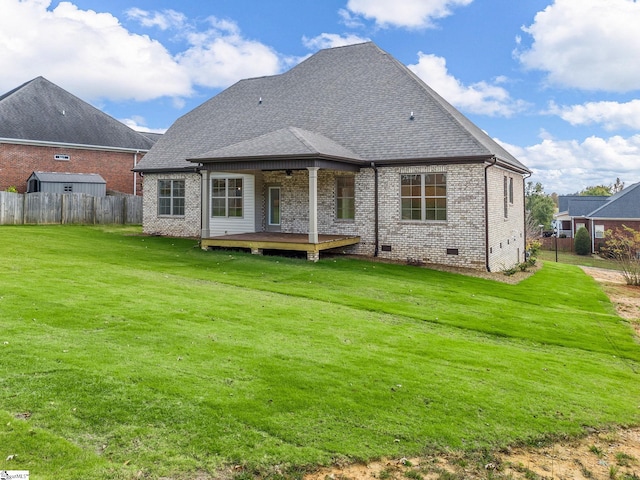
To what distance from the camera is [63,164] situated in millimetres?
32375

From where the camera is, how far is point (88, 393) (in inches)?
191

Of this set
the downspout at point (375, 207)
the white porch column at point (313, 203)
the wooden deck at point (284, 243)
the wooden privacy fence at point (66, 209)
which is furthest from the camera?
the wooden privacy fence at point (66, 209)

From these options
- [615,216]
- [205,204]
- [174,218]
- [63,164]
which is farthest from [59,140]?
[615,216]

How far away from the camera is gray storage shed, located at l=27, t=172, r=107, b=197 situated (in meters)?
30.2

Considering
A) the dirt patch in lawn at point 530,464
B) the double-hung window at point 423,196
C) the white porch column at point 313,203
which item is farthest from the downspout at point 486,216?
the dirt patch in lawn at point 530,464

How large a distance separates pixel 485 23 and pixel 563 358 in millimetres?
19146

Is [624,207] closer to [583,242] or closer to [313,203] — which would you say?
[583,242]

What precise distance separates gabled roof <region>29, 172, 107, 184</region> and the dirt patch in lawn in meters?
32.6

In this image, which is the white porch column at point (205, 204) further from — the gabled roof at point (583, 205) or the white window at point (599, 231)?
the gabled roof at point (583, 205)

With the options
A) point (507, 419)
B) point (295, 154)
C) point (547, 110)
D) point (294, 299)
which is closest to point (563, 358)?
A: point (507, 419)

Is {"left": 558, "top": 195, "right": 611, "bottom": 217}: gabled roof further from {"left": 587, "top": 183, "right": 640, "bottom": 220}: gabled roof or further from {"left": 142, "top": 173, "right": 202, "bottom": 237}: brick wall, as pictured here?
→ {"left": 142, "top": 173, "right": 202, "bottom": 237}: brick wall

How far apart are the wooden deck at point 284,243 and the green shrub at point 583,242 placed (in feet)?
101

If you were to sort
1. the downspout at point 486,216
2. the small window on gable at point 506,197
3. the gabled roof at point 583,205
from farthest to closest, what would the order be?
the gabled roof at point 583,205 → the small window on gable at point 506,197 → the downspout at point 486,216

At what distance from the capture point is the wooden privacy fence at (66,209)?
2464 cm
